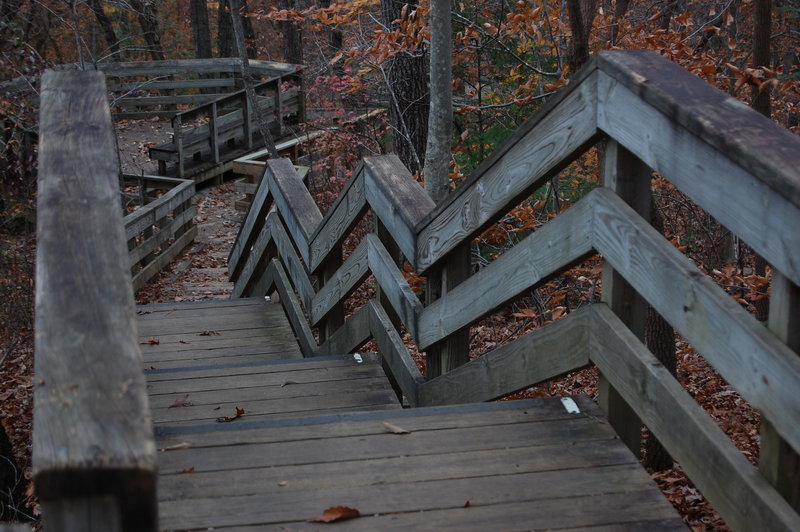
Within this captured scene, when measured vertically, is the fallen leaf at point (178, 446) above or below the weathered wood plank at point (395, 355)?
below

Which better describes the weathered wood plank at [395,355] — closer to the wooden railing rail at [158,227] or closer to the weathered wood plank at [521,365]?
the weathered wood plank at [521,365]

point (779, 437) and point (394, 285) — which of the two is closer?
point (779, 437)

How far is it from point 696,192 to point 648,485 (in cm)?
83

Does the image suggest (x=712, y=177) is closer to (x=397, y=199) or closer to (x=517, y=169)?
(x=517, y=169)

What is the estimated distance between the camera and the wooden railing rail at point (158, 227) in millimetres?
10922

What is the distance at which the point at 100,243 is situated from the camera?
5.79ft

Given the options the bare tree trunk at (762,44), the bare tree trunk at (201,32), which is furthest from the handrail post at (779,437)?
the bare tree trunk at (201,32)

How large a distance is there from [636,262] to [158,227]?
12116 millimetres

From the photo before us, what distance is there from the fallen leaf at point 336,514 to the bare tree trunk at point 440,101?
13.1ft

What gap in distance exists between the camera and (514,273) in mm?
3049

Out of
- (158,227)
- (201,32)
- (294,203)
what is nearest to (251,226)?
(294,203)

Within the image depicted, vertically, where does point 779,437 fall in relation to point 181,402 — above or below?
below

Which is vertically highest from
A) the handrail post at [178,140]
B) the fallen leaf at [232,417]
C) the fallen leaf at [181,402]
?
the handrail post at [178,140]

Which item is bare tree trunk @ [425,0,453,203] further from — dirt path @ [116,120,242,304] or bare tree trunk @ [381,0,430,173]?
dirt path @ [116,120,242,304]
